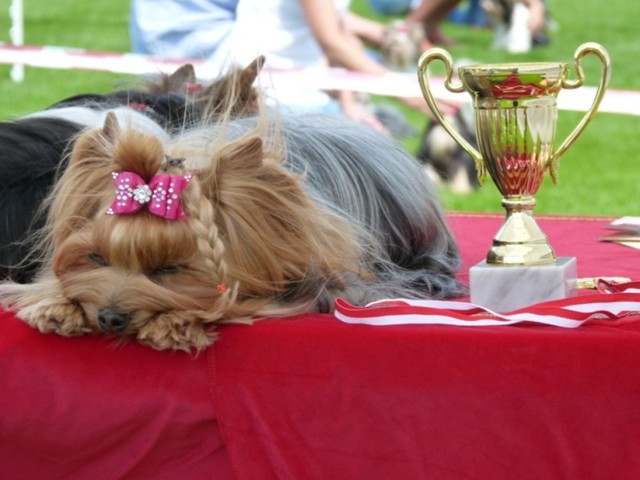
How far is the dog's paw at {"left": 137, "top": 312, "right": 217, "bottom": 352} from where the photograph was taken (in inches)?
85.0

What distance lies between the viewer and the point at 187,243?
7.22 ft

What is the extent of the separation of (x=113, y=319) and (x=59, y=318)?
14 centimetres

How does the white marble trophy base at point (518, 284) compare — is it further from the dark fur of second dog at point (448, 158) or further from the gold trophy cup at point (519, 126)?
the dark fur of second dog at point (448, 158)

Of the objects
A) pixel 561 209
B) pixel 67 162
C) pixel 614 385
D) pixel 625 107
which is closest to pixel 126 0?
pixel 561 209

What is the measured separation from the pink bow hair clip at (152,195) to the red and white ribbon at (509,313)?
1.14 feet

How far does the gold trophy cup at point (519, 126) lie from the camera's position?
7.54 ft

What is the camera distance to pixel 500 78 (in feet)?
7.51

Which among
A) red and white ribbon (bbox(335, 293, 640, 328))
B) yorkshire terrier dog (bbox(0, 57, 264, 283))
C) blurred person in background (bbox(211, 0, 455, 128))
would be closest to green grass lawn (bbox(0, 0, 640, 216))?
yorkshire terrier dog (bbox(0, 57, 264, 283))

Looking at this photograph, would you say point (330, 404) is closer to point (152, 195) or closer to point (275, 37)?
point (152, 195)

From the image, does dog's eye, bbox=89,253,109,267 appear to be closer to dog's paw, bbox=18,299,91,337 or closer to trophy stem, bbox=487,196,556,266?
dog's paw, bbox=18,299,91,337

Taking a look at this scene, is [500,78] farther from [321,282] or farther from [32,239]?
[32,239]

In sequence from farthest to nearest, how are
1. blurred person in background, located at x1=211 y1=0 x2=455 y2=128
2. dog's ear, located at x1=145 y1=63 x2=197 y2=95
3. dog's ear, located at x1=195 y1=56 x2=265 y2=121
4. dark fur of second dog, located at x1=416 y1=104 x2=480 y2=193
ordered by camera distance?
dark fur of second dog, located at x1=416 y1=104 x2=480 y2=193
blurred person in background, located at x1=211 y1=0 x2=455 y2=128
dog's ear, located at x1=145 y1=63 x2=197 y2=95
dog's ear, located at x1=195 y1=56 x2=265 y2=121

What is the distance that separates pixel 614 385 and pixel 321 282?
62 centimetres

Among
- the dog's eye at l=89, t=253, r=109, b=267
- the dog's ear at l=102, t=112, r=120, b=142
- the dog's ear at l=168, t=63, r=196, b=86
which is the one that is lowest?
the dog's eye at l=89, t=253, r=109, b=267
